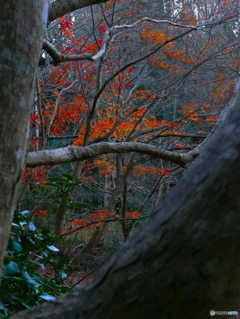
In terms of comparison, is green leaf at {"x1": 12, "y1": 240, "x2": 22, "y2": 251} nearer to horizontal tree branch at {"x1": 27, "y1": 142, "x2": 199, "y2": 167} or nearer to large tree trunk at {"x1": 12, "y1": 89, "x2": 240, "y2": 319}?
horizontal tree branch at {"x1": 27, "y1": 142, "x2": 199, "y2": 167}

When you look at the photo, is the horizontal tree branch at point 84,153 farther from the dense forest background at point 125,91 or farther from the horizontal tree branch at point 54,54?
the dense forest background at point 125,91

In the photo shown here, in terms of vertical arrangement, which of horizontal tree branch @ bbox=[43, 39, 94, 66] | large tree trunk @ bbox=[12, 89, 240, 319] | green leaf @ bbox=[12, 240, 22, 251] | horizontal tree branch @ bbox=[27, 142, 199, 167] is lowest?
green leaf @ bbox=[12, 240, 22, 251]

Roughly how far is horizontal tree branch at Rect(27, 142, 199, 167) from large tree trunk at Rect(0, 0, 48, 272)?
1.10 metres

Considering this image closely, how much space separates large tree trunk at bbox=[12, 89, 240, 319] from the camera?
23.1 inches

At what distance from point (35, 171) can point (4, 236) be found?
250 inches

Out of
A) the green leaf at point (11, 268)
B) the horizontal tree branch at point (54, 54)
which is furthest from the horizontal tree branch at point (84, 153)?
the horizontal tree branch at point (54, 54)

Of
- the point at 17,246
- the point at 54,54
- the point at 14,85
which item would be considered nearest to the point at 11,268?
the point at 17,246

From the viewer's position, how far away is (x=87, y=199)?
10875 mm

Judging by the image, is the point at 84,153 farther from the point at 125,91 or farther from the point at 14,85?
the point at 125,91

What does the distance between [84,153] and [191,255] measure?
1775 millimetres

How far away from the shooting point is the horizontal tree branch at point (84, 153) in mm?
2066

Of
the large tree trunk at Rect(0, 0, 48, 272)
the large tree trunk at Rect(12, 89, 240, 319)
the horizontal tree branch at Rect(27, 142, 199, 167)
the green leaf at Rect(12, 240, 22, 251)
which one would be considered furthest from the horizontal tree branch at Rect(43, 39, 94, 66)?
the large tree trunk at Rect(12, 89, 240, 319)

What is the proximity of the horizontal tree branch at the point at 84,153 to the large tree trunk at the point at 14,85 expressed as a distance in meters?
1.10

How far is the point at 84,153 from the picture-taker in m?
2.33
